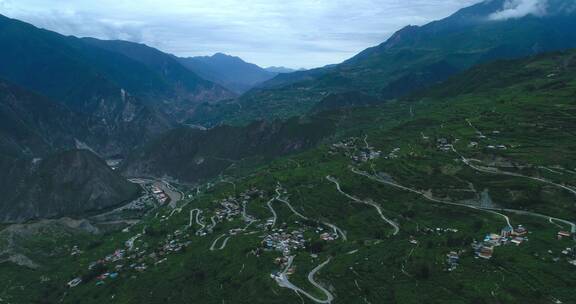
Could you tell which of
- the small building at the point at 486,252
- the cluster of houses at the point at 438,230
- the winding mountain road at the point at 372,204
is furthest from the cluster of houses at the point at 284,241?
the small building at the point at 486,252

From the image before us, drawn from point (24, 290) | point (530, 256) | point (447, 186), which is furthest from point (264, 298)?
point (24, 290)

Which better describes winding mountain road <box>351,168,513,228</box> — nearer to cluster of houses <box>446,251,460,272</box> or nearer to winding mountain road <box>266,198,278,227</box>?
cluster of houses <box>446,251,460,272</box>

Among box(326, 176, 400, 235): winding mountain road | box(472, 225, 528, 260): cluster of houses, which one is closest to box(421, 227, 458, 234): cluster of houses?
box(326, 176, 400, 235): winding mountain road

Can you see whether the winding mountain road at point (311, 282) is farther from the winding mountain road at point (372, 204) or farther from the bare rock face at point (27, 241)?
the bare rock face at point (27, 241)

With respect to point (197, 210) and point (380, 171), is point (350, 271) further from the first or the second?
point (197, 210)

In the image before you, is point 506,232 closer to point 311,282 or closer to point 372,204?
point 311,282

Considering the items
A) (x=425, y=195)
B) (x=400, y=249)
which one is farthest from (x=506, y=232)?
(x=425, y=195)
